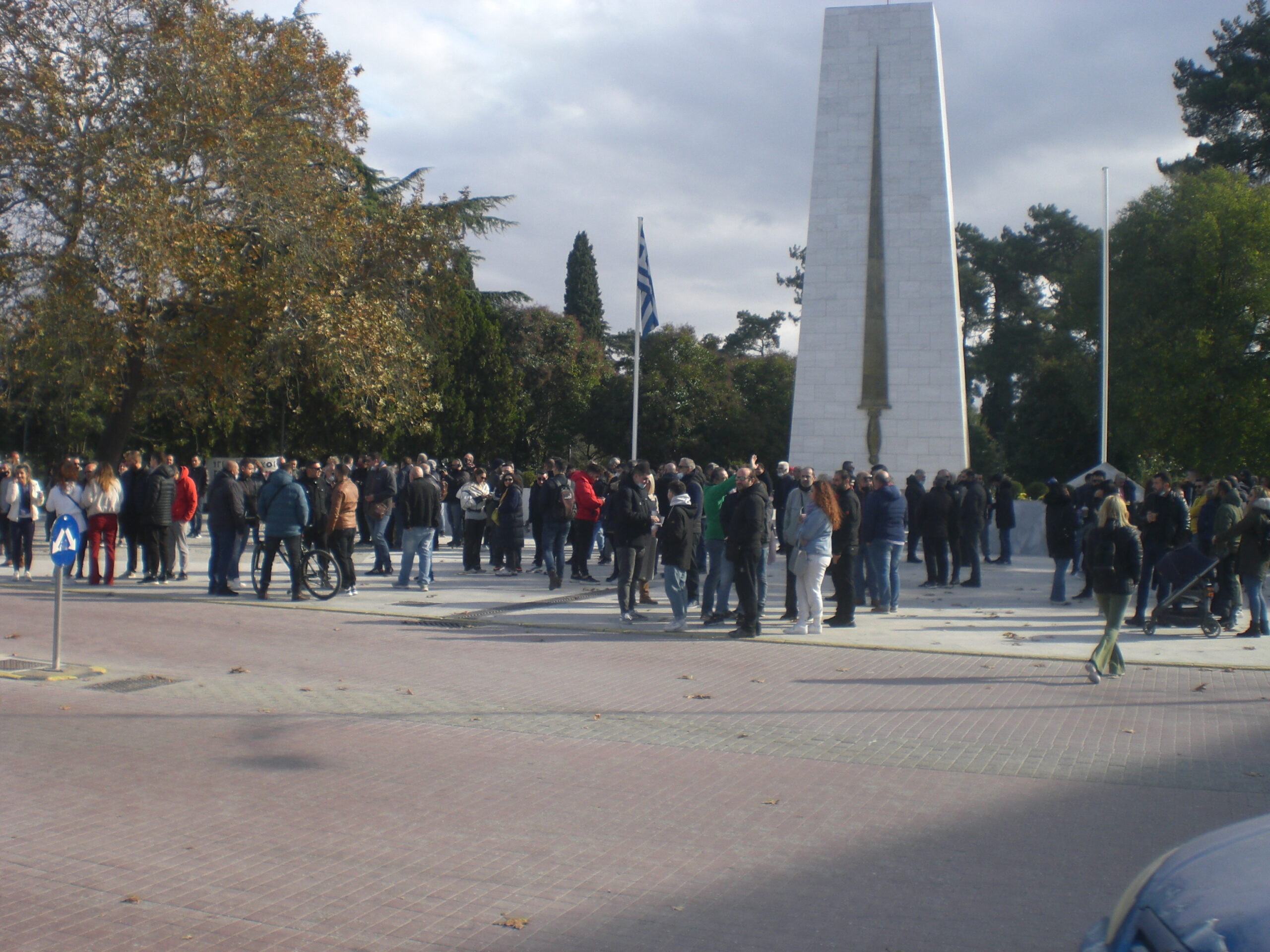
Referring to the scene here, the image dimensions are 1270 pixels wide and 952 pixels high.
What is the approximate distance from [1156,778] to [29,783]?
641 cm

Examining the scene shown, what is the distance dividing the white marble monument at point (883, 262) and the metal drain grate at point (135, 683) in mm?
19828

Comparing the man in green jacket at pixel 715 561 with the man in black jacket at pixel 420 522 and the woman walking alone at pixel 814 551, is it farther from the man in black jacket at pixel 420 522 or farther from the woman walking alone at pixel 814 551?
the man in black jacket at pixel 420 522

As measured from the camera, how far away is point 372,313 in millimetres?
23406

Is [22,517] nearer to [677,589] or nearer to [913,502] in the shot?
[677,589]

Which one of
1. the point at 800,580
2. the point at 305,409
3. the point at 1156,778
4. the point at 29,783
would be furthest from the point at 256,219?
the point at 1156,778

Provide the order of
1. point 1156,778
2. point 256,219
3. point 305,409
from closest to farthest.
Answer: point 1156,778, point 256,219, point 305,409

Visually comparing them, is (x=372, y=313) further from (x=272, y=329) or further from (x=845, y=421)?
(x=845, y=421)

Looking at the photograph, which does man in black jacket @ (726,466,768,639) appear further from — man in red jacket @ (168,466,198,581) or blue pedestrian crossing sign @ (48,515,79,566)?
man in red jacket @ (168,466,198,581)

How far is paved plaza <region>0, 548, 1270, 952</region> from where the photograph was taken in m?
4.29

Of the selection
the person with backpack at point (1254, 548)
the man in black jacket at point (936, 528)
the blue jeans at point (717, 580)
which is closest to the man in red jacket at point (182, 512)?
the blue jeans at point (717, 580)

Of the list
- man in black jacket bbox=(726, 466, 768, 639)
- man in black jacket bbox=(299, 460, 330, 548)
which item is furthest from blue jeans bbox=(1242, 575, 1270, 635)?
man in black jacket bbox=(299, 460, 330, 548)

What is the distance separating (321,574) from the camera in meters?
14.5

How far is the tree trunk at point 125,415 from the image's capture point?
23.5m

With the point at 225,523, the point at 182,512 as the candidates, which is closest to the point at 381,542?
the point at 182,512
